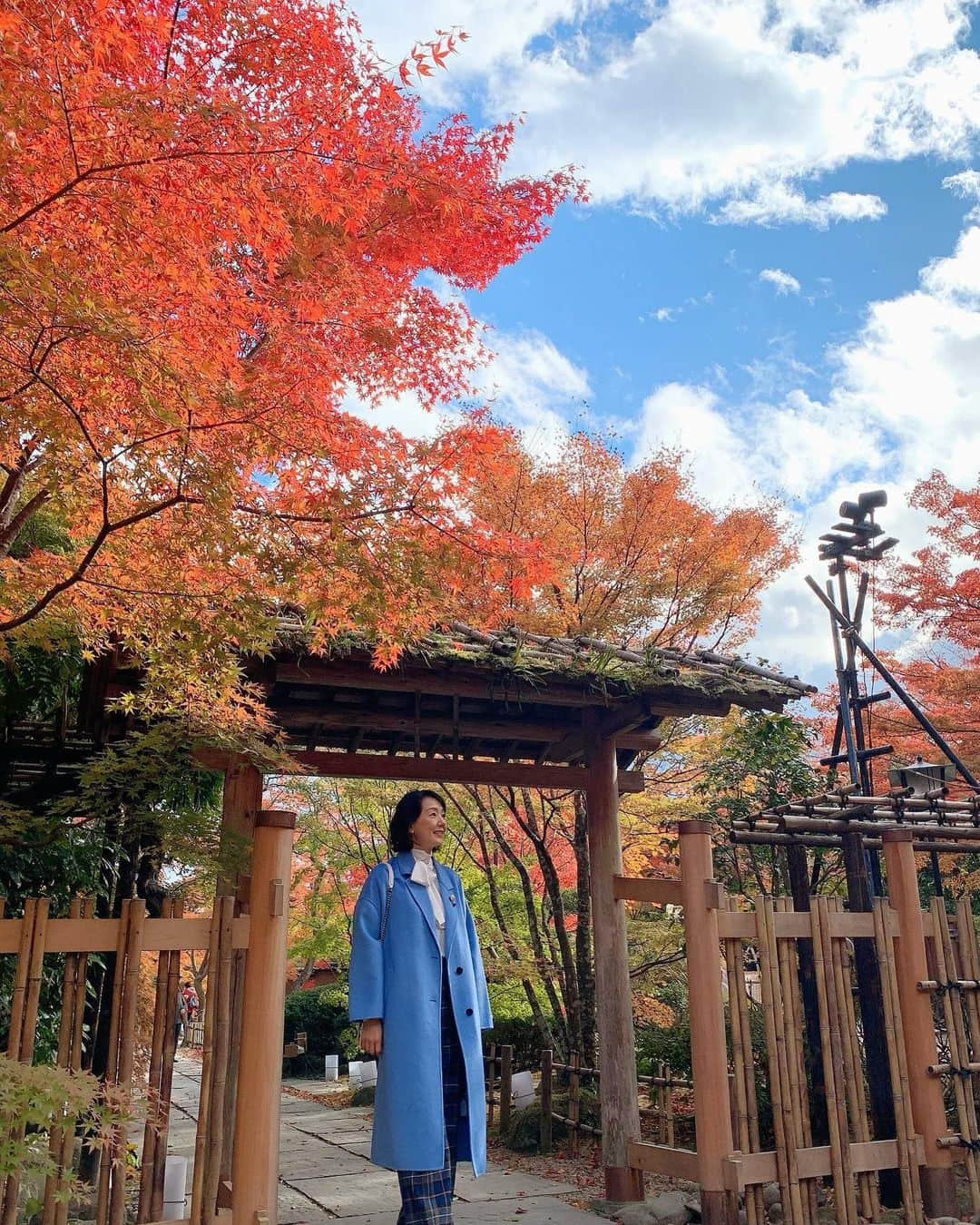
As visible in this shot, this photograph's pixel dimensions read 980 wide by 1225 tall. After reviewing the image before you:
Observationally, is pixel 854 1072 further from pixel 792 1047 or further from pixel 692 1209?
pixel 692 1209

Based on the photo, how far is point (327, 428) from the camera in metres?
4.16

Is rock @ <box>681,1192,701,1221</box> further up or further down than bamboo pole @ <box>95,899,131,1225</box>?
further down

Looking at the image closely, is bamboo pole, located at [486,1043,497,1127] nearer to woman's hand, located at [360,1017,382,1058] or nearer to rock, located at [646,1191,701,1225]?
rock, located at [646,1191,701,1225]

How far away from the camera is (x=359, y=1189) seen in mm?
6211

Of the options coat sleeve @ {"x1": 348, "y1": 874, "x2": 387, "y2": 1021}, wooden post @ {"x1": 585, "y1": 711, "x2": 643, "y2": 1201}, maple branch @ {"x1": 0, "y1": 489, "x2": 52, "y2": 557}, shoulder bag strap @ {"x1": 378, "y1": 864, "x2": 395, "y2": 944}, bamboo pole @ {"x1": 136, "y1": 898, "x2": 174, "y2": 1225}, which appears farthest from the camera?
wooden post @ {"x1": 585, "y1": 711, "x2": 643, "y2": 1201}

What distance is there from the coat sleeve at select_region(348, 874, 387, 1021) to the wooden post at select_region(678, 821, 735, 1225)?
1.51 m

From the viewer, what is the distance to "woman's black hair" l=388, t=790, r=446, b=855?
3529 millimetres

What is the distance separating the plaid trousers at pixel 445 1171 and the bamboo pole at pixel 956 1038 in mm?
2566

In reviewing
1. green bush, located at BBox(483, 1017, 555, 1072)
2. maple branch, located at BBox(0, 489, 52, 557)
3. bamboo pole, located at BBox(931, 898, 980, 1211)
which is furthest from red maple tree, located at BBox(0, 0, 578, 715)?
green bush, located at BBox(483, 1017, 555, 1072)

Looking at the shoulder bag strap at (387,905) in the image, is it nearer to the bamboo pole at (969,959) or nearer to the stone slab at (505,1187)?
the bamboo pole at (969,959)

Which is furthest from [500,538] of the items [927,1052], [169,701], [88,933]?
[927,1052]

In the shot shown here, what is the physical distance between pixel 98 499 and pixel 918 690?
33.0ft

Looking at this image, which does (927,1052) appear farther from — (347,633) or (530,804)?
(530,804)

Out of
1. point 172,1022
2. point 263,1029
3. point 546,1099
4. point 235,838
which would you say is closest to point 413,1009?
point 263,1029
